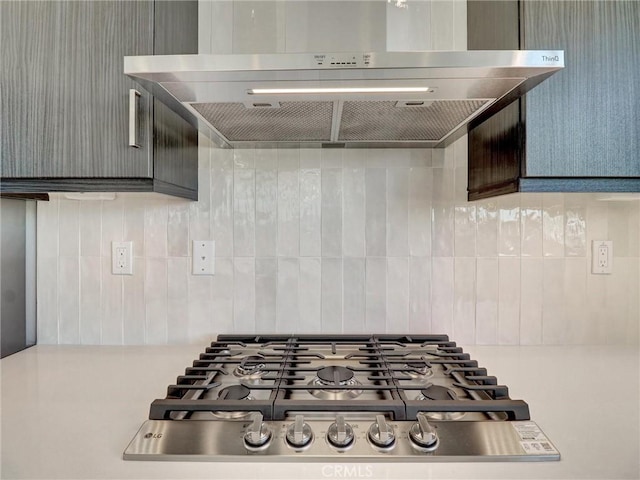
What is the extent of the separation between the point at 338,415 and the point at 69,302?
1012 mm

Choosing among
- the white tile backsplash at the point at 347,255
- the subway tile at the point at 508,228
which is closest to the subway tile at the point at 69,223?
the white tile backsplash at the point at 347,255

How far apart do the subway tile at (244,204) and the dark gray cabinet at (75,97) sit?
1.15ft

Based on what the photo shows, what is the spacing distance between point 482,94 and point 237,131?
0.62 metres

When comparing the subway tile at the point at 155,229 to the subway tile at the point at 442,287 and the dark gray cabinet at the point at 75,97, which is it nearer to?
the dark gray cabinet at the point at 75,97

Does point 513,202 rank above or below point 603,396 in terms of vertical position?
above

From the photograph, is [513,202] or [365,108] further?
[513,202]

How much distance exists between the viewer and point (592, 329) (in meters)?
1.26

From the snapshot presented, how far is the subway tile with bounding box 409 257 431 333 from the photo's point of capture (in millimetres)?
1260

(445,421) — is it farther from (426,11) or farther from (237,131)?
(426,11)

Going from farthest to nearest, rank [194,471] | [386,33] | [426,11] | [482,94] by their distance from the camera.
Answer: [426,11], [386,33], [482,94], [194,471]

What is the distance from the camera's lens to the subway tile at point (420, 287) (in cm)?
126

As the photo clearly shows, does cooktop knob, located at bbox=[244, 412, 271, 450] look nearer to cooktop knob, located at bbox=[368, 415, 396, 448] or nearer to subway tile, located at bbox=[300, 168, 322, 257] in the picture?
cooktop knob, located at bbox=[368, 415, 396, 448]

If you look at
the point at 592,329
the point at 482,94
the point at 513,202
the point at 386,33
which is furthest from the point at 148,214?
the point at 592,329

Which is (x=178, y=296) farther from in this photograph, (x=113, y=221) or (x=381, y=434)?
(x=381, y=434)
